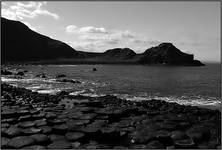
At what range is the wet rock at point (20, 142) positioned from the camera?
1717 centimetres

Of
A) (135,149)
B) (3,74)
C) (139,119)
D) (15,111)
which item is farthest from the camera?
(3,74)

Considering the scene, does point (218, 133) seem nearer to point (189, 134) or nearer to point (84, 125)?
point (189, 134)

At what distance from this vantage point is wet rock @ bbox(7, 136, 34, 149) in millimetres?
17172

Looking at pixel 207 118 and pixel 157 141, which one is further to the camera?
pixel 207 118

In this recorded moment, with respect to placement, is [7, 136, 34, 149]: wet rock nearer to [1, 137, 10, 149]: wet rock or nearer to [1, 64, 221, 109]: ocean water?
[1, 137, 10, 149]: wet rock

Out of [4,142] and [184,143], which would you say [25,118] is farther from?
[184,143]

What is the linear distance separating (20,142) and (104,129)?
17.3 feet

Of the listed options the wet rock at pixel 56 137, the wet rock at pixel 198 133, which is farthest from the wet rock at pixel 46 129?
the wet rock at pixel 198 133

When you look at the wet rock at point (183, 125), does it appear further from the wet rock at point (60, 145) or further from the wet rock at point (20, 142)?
the wet rock at point (20, 142)

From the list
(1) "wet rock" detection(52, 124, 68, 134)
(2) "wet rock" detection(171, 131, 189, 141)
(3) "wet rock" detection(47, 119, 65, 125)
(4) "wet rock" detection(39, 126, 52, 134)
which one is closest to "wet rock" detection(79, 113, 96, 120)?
(3) "wet rock" detection(47, 119, 65, 125)

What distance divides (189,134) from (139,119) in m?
4.53

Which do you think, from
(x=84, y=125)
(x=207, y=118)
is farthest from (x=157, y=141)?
(x=207, y=118)

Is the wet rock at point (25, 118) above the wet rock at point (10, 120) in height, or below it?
above

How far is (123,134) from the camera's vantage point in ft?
64.1
